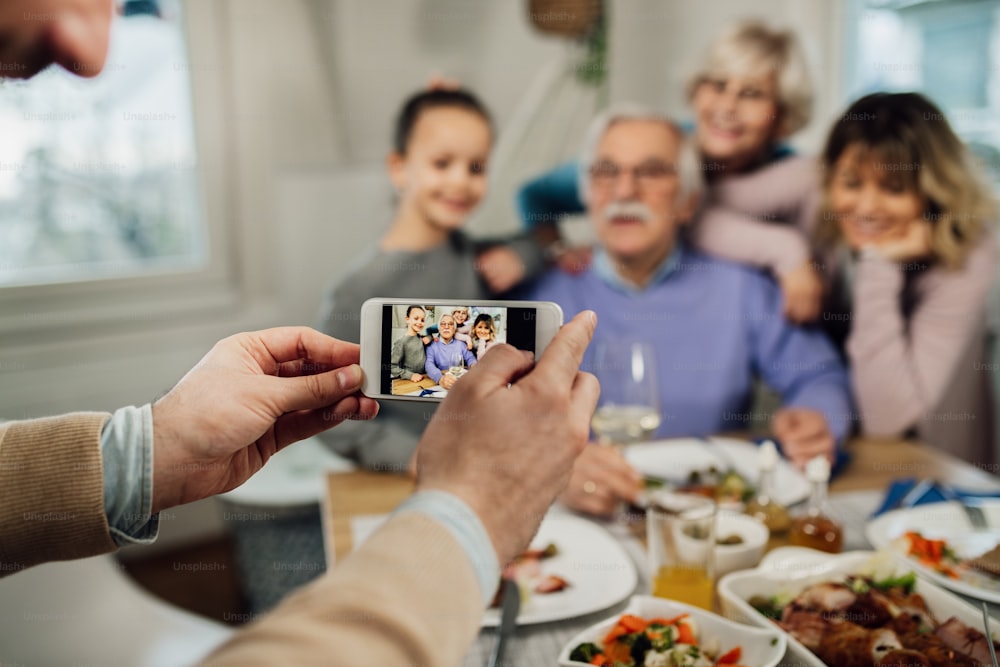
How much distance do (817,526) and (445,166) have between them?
A: 1.17 metres

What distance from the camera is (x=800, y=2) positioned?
2.01m

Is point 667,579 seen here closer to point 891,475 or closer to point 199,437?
point 199,437

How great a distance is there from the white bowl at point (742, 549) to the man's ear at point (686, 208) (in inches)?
40.3

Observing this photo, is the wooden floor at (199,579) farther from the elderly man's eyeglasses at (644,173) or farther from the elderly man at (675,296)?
the elderly man's eyeglasses at (644,173)

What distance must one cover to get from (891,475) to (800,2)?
1.31 meters

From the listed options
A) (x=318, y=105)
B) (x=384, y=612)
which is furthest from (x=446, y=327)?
(x=318, y=105)

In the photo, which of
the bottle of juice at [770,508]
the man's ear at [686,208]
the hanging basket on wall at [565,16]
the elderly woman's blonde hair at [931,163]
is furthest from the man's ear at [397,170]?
the bottle of juice at [770,508]

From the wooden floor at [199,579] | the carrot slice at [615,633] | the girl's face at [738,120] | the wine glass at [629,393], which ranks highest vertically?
the girl's face at [738,120]

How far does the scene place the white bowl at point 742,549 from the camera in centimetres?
92

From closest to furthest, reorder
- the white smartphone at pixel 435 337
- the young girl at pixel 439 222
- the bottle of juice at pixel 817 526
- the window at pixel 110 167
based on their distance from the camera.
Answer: the white smartphone at pixel 435 337
the bottle of juice at pixel 817 526
the young girl at pixel 439 222
the window at pixel 110 167

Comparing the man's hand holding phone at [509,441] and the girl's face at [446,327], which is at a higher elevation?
the girl's face at [446,327]

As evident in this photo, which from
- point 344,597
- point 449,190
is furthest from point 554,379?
point 449,190

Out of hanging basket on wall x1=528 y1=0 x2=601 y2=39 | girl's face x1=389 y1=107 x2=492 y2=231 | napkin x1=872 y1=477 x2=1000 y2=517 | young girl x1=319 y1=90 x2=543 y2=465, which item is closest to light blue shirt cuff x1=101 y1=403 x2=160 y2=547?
napkin x1=872 y1=477 x2=1000 y2=517

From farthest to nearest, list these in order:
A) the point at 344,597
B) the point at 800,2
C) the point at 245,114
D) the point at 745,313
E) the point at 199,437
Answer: the point at 245,114, the point at 800,2, the point at 745,313, the point at 199,437, the point at 344,597
